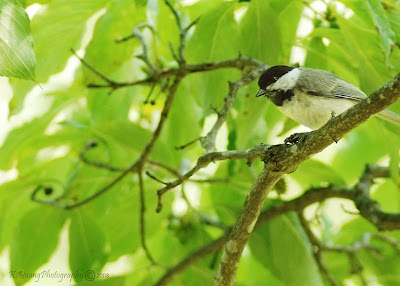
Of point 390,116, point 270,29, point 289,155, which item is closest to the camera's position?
point 289,155

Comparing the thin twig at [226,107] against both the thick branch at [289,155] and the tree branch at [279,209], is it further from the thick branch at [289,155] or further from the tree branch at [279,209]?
the tree branch at [279,209]

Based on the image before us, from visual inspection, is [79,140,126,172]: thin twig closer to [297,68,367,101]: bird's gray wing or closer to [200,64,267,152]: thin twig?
[200,64,267,152]: thin twig

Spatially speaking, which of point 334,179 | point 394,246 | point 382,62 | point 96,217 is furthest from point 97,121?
point 394,246

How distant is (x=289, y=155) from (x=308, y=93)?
663mm

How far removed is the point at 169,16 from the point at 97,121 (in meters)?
0.56

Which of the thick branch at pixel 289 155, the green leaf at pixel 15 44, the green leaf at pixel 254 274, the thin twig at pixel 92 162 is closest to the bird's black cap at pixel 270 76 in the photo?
the thick branch at pixel 289 155

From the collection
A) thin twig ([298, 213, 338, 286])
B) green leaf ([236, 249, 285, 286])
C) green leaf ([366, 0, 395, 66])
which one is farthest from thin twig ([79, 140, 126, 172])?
green leaf ([366, 0, 395, 66])

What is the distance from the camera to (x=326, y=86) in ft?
6.96

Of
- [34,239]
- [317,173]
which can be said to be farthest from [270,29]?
[34,239]

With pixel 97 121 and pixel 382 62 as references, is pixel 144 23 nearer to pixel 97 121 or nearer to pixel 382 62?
pixel 97 121

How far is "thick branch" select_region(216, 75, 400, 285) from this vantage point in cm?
136

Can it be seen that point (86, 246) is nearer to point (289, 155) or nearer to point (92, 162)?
point (92, 162)

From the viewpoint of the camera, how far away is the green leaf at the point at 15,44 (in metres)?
1.31

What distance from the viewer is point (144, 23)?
92.1 inches
